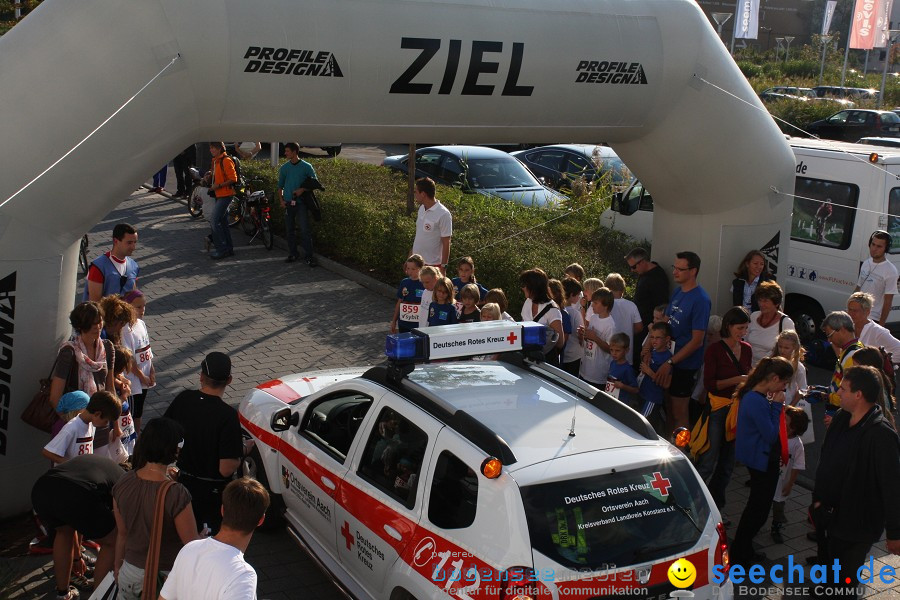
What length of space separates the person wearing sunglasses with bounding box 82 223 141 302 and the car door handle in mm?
4310

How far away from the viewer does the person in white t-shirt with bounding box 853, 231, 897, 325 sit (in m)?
9.48

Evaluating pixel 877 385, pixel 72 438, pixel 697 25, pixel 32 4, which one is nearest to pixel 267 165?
pixel 32 4

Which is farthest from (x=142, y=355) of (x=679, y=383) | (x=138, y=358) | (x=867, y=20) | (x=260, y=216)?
(x=867, y=20)

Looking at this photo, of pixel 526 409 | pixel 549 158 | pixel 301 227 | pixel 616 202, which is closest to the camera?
pixel 526 409

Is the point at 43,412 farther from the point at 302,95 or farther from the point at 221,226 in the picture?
the point at 221,226

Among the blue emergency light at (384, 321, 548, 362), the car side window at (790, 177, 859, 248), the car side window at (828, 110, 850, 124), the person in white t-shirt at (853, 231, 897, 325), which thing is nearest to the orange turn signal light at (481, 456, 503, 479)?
the blue emergency light at (384, 321, 548, 362)

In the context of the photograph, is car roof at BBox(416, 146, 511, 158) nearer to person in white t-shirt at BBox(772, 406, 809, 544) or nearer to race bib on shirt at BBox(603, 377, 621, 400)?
race bib on shirt at BBox(603, 377, 621, 400)

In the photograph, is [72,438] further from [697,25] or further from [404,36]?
[697,25]

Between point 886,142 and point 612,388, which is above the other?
point 886,142

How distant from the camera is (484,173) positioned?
16.8 metres

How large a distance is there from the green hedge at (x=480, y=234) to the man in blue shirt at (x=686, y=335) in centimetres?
299

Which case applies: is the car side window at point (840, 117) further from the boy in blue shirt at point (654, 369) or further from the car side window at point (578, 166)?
the boy in blue shirt at point (654, 369)

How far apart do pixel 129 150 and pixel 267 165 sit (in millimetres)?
12233

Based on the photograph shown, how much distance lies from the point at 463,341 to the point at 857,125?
27.0 meters
